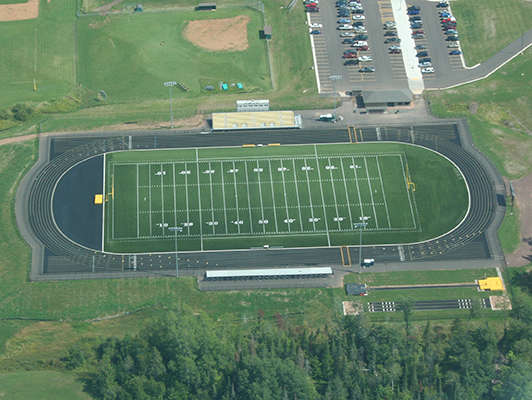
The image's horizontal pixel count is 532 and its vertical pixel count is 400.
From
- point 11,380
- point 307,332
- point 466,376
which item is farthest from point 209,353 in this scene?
point 466,376

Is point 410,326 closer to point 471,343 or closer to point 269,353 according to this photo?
point 471,343

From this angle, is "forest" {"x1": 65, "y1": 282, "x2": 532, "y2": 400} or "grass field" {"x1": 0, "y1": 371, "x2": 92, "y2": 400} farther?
"forest" {"x1": 65, "y1": 282, "x2": 532, "y2": 400}

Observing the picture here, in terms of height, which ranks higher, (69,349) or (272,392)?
(69,349)

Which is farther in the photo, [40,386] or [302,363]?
[302,363]

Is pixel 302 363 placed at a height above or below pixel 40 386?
below

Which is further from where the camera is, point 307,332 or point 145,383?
point 307,332

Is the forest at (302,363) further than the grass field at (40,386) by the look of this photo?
Yes
